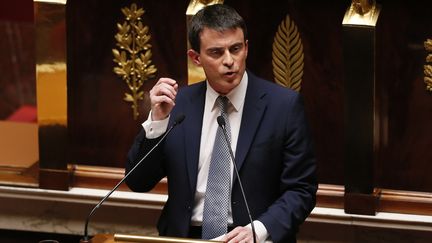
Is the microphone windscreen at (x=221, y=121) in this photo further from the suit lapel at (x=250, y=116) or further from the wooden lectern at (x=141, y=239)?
the wooden lectern at (x=141, y=239)

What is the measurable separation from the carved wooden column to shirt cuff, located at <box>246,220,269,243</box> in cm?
78

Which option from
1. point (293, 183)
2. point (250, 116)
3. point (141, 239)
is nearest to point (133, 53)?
point (250, 116)

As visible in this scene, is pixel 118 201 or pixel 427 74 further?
pixel 118 201

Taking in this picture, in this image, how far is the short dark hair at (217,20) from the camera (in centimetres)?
270

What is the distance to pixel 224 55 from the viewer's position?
2.70 m

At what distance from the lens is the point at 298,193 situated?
8.97ft

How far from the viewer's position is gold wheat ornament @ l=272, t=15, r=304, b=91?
3.46m

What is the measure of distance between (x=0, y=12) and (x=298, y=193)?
7.67ft

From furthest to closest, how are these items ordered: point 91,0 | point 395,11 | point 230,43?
point 91,0 < point 395,11 < point 230,43

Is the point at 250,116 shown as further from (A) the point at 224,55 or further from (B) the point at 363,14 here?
(B) the point at 363,14

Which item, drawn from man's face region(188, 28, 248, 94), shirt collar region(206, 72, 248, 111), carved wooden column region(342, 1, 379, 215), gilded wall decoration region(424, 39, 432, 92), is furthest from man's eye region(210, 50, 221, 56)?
gilded wall decoration region(424, 39, 432, 92)

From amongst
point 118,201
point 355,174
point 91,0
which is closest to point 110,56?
point 91,0

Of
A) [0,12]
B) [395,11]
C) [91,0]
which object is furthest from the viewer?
[0,12]

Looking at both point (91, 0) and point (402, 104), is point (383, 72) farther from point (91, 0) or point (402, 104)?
point (91, 0)
